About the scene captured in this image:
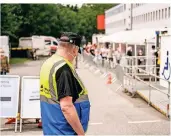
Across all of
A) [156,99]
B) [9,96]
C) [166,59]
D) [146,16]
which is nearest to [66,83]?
[9,96]

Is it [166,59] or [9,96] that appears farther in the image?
[166,59]

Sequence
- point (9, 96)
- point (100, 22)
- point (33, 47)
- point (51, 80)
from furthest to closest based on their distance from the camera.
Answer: point (100, 22) < point (33, 47) < point (9, 96) < point (51, 80)

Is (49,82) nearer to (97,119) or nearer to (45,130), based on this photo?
(45,130)

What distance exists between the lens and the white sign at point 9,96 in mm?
9305

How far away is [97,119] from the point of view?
10.7m

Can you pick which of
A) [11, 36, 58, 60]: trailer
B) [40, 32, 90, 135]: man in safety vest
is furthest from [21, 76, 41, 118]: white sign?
[11, 36, 58, 60]: trailer

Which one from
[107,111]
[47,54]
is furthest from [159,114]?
[47,54]

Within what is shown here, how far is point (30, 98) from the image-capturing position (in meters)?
9.28

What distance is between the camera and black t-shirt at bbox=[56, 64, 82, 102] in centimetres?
376

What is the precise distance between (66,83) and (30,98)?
18.5ft

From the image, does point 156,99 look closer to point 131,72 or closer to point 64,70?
point 131,72

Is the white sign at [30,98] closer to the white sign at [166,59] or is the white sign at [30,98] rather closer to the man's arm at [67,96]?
the white sign at [166,59]

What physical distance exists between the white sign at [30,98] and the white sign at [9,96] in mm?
176

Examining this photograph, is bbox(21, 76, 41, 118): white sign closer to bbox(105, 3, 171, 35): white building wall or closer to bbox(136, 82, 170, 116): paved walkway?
bbox(136, 82, 170, 116): paved walkway
